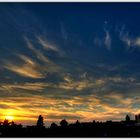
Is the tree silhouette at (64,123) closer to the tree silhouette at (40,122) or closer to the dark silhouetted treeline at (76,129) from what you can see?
the dark silhouetted treeline at (76,129)

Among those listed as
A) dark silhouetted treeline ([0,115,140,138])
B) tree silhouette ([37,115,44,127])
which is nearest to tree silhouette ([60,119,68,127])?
dark silhouetted treeline ([0,115,140,138])

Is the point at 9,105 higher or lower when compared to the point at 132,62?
lower

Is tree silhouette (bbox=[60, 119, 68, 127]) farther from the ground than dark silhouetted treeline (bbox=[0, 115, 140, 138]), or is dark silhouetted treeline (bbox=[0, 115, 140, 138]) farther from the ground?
tree silhouette (bbox=[60, 119, 68, 127])

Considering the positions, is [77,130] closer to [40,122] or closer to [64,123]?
[64,123]

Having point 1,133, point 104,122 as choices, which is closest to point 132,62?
point 104,122

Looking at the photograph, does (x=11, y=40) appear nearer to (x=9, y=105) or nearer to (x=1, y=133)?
(x=9, y=105)

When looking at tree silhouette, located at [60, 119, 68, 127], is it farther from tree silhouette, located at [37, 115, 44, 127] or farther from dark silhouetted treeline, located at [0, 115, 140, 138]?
tree silhouette, located at [37, 115, 44, 127]

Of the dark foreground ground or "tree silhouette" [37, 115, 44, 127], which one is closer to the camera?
the dark foreground ground
